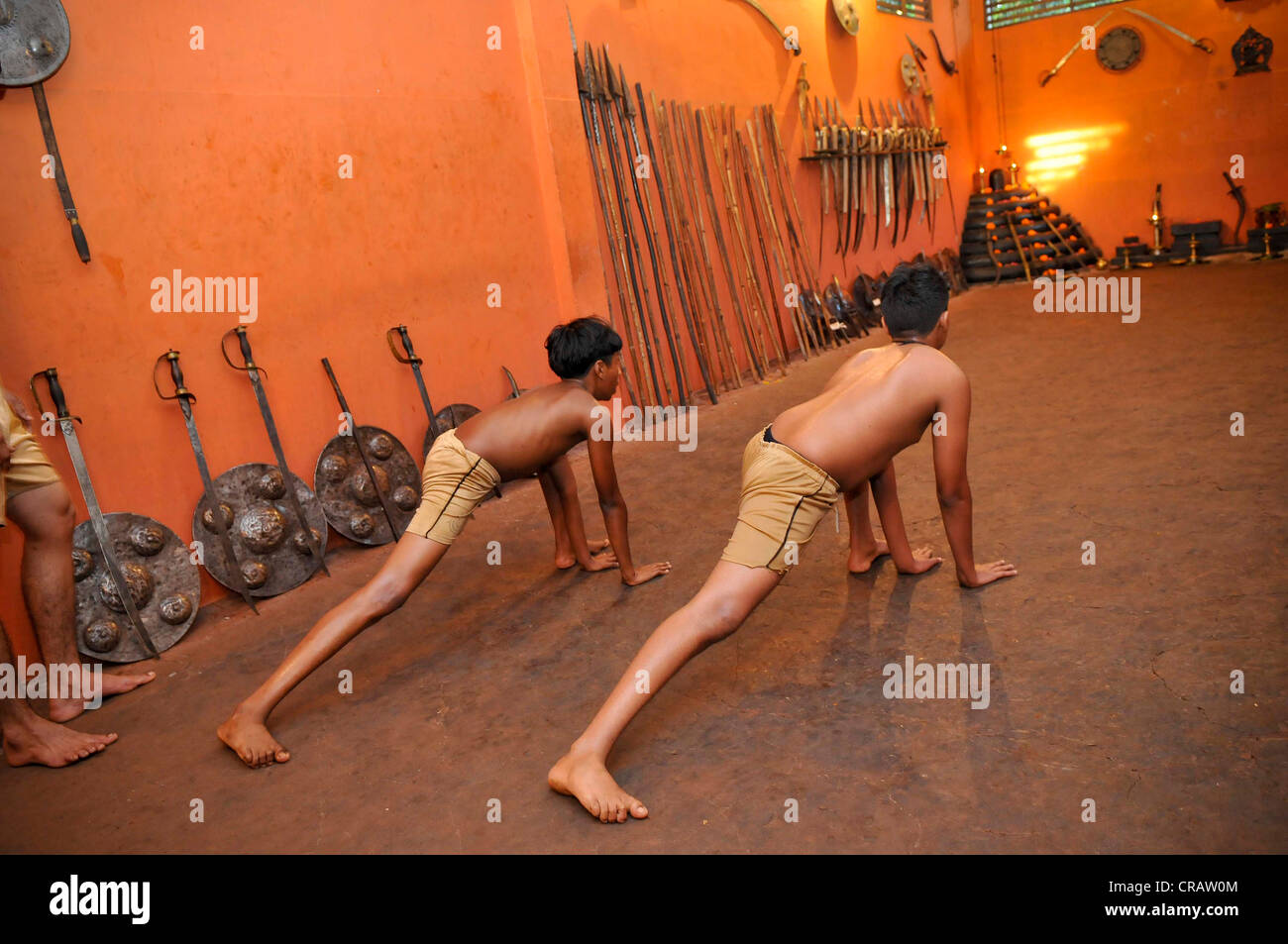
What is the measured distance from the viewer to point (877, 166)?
9.38 metres

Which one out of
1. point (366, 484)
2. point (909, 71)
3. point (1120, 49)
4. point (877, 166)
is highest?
point (1120, 49)

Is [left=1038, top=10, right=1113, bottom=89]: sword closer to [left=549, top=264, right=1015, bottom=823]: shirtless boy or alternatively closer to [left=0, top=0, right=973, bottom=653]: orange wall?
[left=0, top=0, right=973, bottom=653]: orange wall

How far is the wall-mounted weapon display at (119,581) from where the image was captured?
365cm

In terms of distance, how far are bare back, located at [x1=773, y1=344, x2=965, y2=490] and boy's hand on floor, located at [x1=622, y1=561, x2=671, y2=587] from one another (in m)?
1.07

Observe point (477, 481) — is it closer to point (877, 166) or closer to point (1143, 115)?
point (877, 166)

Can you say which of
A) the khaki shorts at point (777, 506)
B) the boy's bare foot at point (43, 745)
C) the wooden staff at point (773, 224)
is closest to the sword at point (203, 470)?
the boy's bare foot at point (43, 745)

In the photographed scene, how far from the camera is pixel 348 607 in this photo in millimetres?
2924

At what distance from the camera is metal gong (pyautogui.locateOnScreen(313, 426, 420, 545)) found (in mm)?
4590

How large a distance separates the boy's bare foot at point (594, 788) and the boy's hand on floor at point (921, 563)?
1.48m

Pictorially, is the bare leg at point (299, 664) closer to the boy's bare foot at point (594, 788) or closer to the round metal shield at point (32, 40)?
the boy's bare foot at point (594, 788)

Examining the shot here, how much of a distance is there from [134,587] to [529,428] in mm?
→ 1672

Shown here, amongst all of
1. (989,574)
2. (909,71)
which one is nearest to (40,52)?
(989,574)

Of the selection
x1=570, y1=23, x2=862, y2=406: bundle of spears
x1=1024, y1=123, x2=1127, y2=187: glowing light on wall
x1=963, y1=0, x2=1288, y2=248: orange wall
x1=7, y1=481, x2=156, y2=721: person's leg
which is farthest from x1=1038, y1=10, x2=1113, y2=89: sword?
x1=7, y1=481, x2=156, y2=721: person's leg

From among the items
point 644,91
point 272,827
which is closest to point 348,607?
point 272,827
